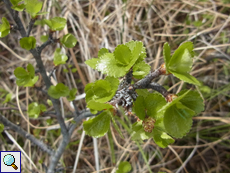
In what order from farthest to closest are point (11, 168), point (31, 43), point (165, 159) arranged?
point (165, 159), point (11, 168), point (31, 43)

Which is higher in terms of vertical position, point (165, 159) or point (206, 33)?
point (206, 33)

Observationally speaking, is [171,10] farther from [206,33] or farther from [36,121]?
[36,121]

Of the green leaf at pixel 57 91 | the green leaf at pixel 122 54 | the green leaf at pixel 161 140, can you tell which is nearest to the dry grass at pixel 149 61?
the green leaf at pixel 57 91

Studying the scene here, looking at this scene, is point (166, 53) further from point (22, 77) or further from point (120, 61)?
point (22, 77)

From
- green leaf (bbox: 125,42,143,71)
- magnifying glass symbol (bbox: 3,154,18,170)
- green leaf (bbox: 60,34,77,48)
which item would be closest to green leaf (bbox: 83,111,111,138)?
green leaf (bbox: 125,42,143,71)

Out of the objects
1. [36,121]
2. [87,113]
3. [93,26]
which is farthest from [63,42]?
[36,121]

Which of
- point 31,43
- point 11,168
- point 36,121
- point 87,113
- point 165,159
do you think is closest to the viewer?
point 31,43

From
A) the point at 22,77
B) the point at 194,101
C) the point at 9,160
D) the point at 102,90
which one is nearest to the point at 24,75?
the point at 22,77

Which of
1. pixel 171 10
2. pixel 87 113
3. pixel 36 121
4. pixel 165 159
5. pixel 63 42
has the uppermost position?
pixel 63 42

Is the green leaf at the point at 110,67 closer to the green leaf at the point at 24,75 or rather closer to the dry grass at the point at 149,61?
the green leaf at the point at 24,75
